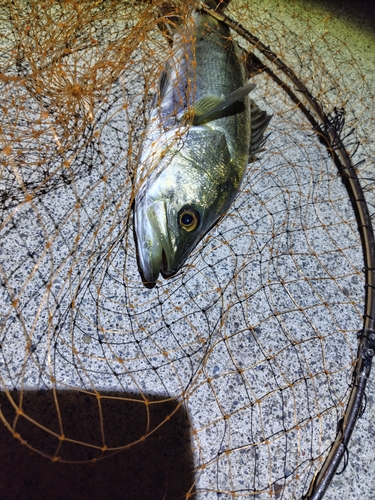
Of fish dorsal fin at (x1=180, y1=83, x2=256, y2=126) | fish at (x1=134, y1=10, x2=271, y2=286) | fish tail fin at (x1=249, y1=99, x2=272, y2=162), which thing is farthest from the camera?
fish tail fin at (x1=249, y1=99, x2=272, y2=162)

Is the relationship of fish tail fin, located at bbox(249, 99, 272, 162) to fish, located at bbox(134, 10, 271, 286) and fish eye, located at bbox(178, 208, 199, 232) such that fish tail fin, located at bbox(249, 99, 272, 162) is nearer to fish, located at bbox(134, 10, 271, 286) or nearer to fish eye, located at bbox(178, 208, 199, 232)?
fish, located at bbox(134, 10, 271, 286)

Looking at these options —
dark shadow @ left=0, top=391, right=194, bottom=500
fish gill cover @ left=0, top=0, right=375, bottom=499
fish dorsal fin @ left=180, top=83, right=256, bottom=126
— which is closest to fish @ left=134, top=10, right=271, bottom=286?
fish dorsal fin @ left=180, top=83, right=256, bottom=126

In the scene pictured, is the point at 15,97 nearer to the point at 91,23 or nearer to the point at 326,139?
the point at 91,23

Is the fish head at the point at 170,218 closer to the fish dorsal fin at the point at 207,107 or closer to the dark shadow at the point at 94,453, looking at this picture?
the fish dorsal fin at the point at 207,107

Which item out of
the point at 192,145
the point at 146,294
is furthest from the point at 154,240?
the point at 192,145

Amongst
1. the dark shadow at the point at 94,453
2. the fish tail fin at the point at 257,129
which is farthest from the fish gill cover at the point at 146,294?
the fish tail fin at the point at 257,129

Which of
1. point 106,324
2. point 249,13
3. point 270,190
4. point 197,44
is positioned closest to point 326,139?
point 270,190
